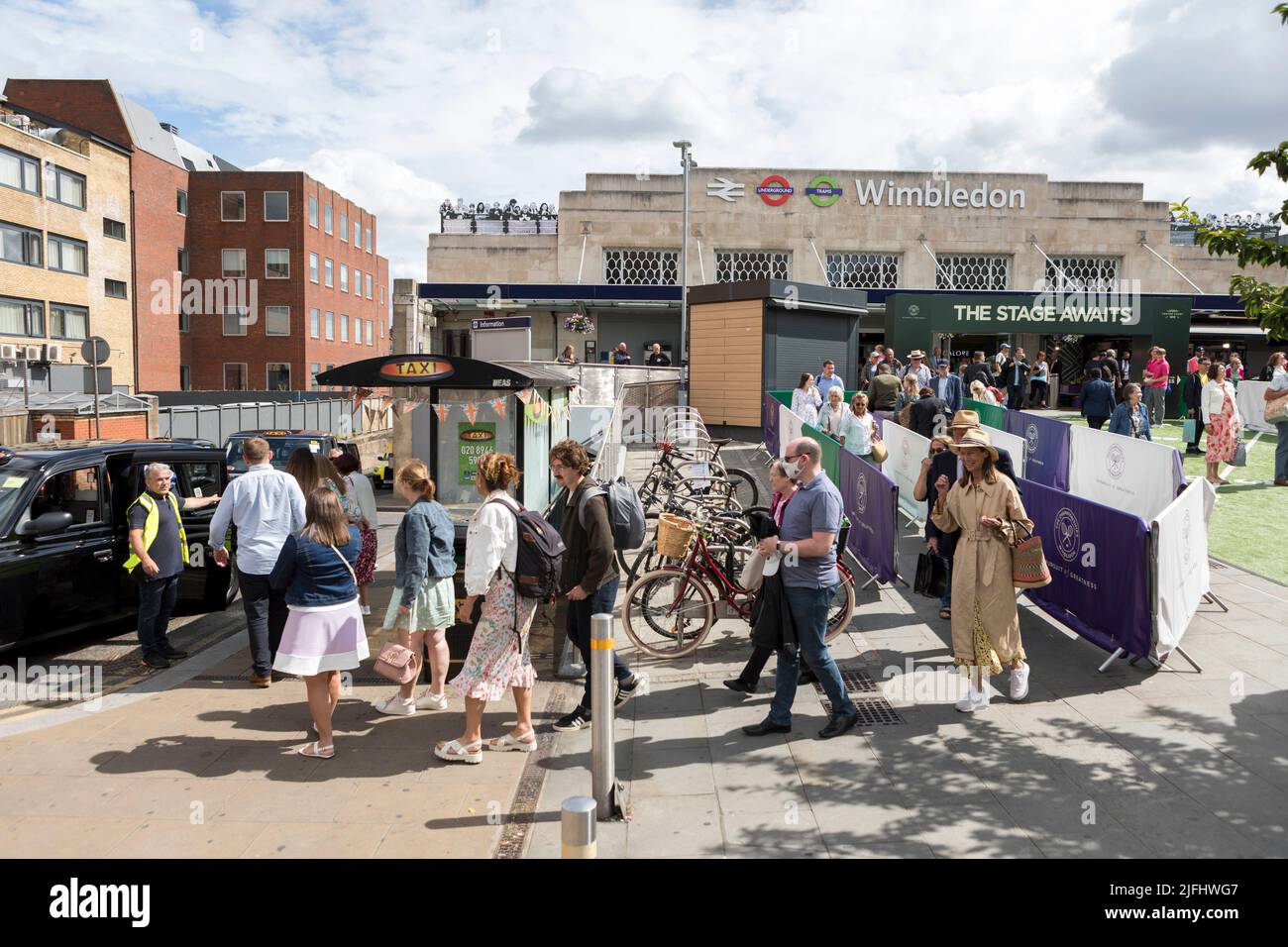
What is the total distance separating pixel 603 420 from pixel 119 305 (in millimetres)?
38055

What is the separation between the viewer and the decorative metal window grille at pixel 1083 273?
41.8 m

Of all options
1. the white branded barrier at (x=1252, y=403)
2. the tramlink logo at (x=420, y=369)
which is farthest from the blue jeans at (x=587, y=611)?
the white branded barrier at (x=1252, y=403)

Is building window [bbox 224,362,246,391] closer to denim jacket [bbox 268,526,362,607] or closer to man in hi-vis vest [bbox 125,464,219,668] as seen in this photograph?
man in hi-vis vest [bbox 125,464,219,668]

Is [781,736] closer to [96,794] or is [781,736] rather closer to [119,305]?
[96,794]

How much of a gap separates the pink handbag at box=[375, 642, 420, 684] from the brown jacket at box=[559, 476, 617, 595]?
124 centimetres

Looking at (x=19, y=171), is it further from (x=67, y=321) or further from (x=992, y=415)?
(x=992, y=415)

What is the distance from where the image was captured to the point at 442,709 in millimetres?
6840

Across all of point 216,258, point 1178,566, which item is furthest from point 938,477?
point 216,258

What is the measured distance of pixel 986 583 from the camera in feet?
20.2

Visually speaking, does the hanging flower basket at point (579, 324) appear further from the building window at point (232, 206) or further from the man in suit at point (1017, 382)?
the building window at point (232, 206)

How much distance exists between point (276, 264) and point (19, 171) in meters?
17.5

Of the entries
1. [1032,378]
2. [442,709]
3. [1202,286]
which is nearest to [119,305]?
[1032,378]

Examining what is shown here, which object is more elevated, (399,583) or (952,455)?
(952,455)

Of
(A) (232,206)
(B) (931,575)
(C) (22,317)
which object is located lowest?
(B) (931,575)
